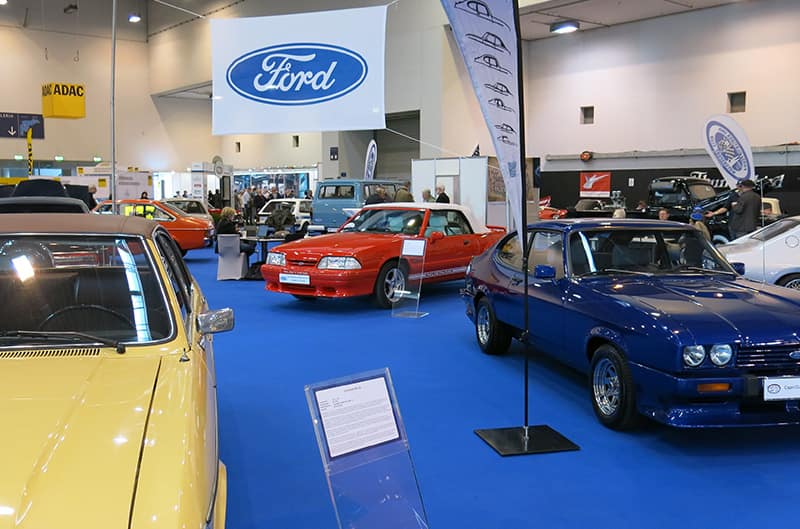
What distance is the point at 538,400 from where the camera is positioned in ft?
17.2

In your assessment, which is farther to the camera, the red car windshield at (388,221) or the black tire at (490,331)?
the red car windshield at (388,221)

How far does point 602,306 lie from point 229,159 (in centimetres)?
3228

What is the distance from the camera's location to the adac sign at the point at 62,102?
19844mm

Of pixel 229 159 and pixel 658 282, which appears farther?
pixel 229 159

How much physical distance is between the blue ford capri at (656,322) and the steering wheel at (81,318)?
299cm

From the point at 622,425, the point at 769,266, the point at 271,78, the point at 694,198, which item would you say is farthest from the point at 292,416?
the point at 694,198

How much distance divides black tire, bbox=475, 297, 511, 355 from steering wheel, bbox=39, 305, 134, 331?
4.11 m

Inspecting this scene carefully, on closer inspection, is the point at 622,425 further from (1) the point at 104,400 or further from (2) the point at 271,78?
(2) the point at 271,78

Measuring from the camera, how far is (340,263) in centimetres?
855

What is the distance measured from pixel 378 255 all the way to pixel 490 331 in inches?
103

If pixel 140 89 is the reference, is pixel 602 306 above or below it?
below

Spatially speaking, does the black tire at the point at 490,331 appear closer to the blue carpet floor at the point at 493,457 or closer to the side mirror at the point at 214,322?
the blue carpet floor at the point at 493,457

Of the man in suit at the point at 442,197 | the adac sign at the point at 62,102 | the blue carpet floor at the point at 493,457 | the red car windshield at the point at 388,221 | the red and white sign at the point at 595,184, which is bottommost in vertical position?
the blue carpet floor at the point at 493,457

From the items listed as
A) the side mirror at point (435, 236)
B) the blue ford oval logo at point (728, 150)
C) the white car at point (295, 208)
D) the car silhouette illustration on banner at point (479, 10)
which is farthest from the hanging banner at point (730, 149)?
the white car at point (295, 208)
